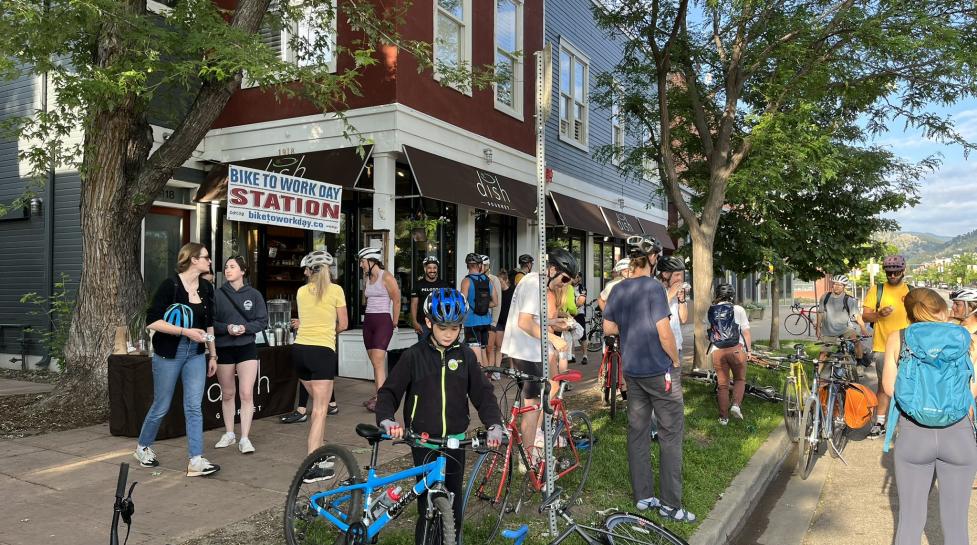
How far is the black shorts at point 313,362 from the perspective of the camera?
18.7 feet

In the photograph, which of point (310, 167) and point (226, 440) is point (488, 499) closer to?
point (226, 440)

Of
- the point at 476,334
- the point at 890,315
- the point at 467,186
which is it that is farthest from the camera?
the point at 467,186

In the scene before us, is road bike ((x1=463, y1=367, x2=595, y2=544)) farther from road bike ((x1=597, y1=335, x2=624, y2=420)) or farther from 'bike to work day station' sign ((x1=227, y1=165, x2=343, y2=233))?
'bike to work day station' sign ((x1=227, y1=165, x2=343, y2=233))

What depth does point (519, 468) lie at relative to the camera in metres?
5.14

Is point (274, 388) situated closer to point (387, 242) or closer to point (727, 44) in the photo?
point (387, 242)

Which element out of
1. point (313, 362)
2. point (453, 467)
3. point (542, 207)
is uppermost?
point (542, 207)

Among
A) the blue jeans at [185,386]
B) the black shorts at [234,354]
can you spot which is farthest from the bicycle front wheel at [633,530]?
the black shorts at [234,354]

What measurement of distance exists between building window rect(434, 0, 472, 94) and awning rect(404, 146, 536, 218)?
1.53 m

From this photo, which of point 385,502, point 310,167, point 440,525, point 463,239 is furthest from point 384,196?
point 440,525

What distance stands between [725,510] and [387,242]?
721cm

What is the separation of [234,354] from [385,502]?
3477 millimetres

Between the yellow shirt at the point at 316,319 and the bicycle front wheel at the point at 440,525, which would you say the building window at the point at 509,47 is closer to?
the yellow shirt at the point at 316,319

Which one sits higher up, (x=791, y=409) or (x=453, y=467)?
(x=453, y=467)

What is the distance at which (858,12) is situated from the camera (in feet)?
31.5
